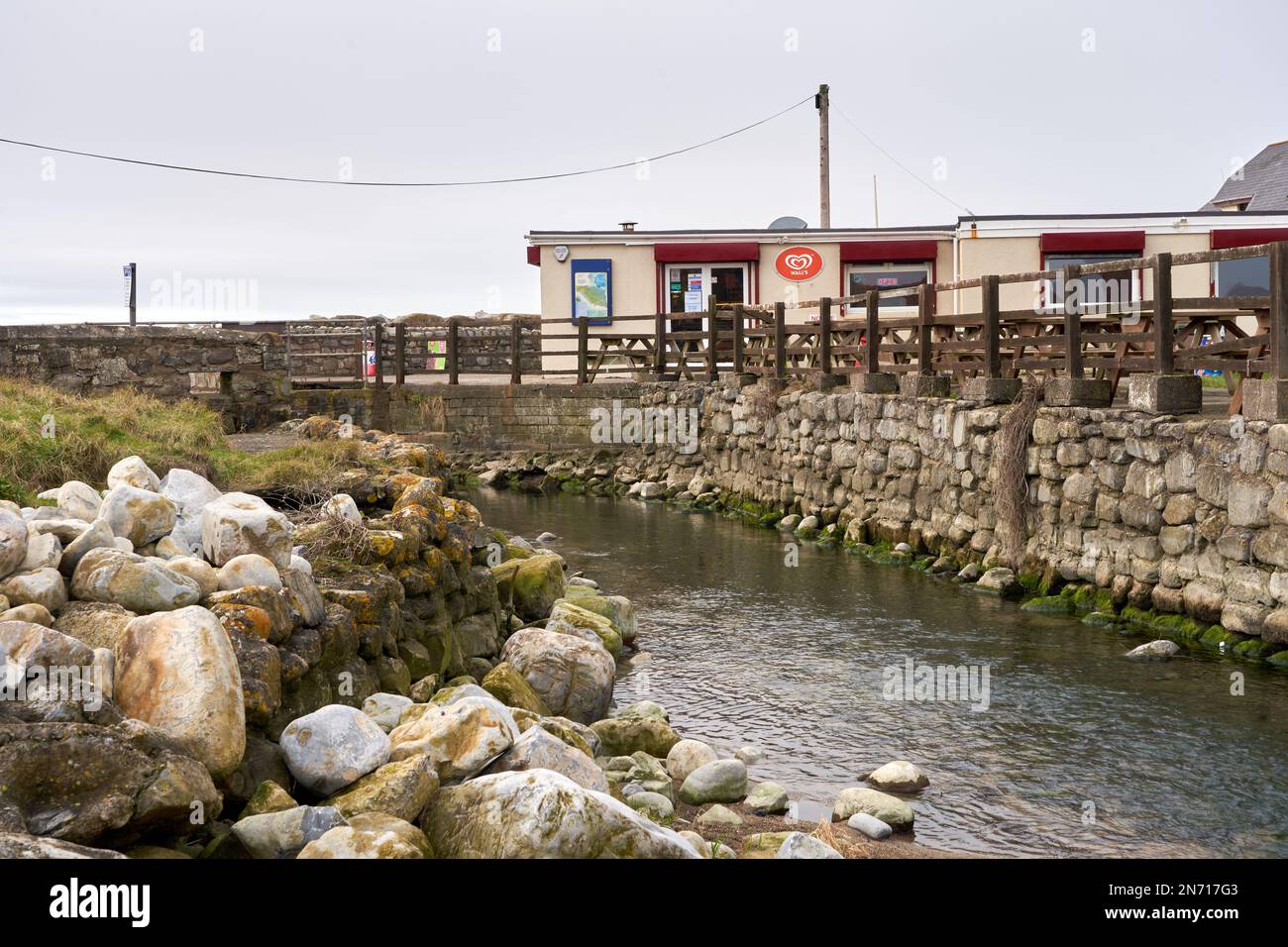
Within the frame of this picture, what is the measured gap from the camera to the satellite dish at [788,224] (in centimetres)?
2353

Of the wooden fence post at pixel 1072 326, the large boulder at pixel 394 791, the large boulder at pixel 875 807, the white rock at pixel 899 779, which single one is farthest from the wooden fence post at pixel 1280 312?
the large boulder at pixel 394 791

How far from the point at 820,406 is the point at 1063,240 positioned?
8680mm

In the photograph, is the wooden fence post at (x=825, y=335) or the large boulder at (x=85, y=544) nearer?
the large boulder at (x=85, y=544)

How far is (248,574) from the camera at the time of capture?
5.18 m

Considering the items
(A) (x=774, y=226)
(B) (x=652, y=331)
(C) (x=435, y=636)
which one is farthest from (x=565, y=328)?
(C) (x=435, y=636)

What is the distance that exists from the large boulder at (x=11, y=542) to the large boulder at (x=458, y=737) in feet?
5.21

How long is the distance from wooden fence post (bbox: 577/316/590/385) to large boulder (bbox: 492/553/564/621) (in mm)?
12987

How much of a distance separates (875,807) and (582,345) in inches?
700

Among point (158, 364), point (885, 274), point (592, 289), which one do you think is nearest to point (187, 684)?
point (158, 364)

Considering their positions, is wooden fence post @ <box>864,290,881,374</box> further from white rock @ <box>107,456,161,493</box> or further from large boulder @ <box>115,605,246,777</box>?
large boulder @ <box>115,605,246,777</box>

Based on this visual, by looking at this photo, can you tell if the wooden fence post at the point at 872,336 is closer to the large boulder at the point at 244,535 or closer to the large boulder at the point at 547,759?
the large boulder at the point at 244,535

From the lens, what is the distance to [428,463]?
43.7 feet

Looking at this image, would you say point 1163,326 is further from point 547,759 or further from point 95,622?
point 95,622
